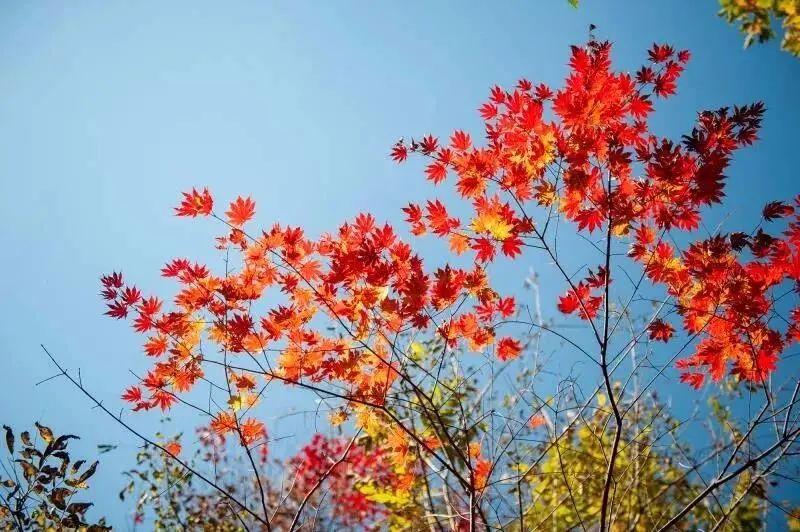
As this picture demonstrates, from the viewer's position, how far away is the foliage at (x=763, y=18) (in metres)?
1.75

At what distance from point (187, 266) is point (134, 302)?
0.54 m

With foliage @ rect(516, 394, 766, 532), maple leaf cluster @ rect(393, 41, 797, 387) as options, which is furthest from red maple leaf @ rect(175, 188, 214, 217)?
foliage @ rect(516, 394, 766, 532)

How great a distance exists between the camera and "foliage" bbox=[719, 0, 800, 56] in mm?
1754

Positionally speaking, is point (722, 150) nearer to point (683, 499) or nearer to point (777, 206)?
point (777, 206)

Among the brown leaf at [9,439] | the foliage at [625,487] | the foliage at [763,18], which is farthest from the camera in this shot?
the foliage at [625,487]

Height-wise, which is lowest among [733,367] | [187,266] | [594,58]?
[733,367]

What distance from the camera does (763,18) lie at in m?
1.78

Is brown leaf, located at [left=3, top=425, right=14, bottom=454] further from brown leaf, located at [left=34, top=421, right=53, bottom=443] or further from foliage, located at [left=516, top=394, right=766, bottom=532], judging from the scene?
foliage, located at [left=516, top=394, right=766, bottom=532]

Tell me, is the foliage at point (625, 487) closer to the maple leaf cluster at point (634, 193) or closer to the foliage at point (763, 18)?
the maple leaf cluster at point (634, 193)

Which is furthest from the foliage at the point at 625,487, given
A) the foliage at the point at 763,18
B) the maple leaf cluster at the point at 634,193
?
the foliage at the point at 763,18

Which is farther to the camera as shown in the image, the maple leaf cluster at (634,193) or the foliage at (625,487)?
the foliage at (625,487)

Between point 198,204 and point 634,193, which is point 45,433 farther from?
point 634,193

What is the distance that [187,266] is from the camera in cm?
427

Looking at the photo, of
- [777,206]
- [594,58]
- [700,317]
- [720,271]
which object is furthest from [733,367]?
[594,58]
